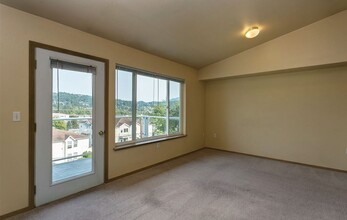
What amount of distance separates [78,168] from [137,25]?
7.85 feet

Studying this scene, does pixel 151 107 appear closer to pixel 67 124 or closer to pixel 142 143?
pixel 142 143

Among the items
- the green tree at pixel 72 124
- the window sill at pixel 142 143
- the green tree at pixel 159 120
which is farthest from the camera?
the green tree at pixel 159 120

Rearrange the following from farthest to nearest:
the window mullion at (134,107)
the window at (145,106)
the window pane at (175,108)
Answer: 1. the window pane at (175,108)
2. the window mullion at (134,107)
3. the window at (145,106)

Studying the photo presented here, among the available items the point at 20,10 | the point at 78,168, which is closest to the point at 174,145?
the point at 78,168

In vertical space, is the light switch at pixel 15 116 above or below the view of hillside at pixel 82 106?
below

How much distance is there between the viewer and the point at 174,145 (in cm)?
467

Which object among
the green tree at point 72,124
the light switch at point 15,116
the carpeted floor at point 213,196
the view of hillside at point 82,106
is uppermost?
the view of hillside at point 82,106

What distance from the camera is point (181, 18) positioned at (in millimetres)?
2900

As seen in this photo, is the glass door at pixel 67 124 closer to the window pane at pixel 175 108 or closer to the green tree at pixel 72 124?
the green tree at pixel 72 124

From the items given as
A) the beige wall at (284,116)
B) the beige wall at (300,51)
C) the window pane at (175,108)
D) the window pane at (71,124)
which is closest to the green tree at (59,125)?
the window pane at (71,124)

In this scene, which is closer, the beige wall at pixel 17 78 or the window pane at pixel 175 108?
the beige wall at pixel 17 78

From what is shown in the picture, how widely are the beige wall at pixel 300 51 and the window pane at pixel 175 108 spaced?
4.52 feet

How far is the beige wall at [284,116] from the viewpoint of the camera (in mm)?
3934

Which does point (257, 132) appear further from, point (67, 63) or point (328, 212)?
point (67, 63)
